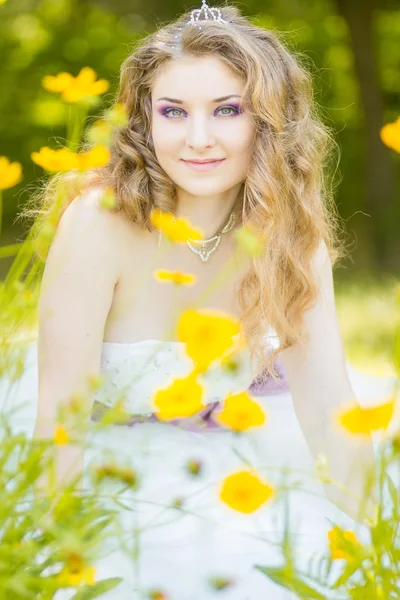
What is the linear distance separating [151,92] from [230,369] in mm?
1176

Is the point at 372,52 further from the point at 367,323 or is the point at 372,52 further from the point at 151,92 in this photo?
the point at 151,92

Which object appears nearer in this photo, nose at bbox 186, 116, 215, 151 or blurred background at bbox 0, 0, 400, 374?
nose at bbox 186, 116, 215, 151

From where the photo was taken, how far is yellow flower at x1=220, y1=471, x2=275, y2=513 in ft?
3.15

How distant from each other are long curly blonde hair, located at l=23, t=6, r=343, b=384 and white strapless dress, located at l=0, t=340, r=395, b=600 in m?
0.25

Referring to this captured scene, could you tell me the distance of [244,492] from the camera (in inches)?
38.2

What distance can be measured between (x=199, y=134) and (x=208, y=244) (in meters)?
0.40

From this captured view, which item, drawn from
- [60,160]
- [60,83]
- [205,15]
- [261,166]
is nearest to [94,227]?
[261,166]

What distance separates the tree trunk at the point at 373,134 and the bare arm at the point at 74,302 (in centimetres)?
443

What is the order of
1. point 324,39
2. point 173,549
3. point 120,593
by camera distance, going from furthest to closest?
point 324,39 → point 173,549 → point 120,593

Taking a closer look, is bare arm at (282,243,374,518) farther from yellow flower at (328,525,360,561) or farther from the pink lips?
yellow flower at (328,525,360,561)

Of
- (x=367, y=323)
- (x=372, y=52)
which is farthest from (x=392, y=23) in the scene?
(x=367, y=323)

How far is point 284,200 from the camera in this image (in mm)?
2111

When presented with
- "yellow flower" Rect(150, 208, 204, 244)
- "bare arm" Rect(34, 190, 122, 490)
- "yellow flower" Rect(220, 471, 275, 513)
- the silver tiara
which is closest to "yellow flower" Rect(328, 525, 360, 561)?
"yellow flower" Rect(220, 471, 275, 513)

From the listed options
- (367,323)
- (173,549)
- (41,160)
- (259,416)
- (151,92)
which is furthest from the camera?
(367,323)
